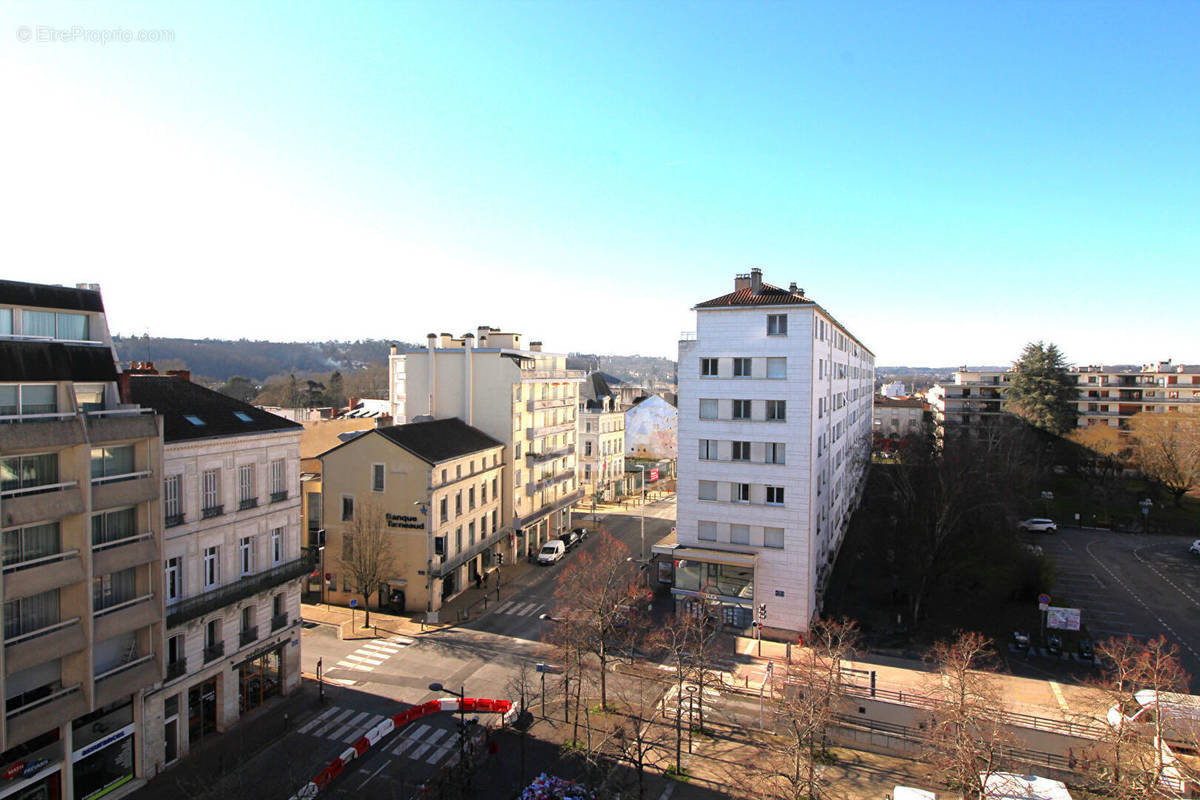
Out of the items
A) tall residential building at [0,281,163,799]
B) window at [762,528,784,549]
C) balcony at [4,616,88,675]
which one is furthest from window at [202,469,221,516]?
window at [762,528,784,549]

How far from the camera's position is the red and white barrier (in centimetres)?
2412

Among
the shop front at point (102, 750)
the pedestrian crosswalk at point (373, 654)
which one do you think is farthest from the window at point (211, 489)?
the pedestrian crosswalk at point (373, 654)

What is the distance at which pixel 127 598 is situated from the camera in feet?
76.8

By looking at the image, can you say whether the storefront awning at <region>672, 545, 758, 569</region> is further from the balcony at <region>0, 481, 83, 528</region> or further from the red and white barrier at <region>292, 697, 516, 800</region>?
the balcony at <region>0, 481, 83, 528</region>

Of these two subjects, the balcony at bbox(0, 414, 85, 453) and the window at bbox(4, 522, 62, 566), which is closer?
the balcony at bbox(0, 414, 85, 453)

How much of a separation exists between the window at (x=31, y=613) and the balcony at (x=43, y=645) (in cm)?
27

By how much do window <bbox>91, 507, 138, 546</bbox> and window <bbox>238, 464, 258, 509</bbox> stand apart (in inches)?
191

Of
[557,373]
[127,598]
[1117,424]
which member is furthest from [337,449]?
[1117,424]

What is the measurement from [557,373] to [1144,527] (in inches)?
2366

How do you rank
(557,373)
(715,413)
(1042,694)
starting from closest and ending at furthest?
1. (1042,694)
2. (715,413)
3. (557,373)

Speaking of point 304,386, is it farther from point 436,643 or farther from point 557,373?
point 436,643

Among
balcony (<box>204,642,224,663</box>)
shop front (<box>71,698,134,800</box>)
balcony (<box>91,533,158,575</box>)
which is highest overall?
balcony (<box>91,533,158,575</box>)

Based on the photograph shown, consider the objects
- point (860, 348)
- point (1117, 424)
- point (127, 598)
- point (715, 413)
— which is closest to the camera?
point (127, 598)

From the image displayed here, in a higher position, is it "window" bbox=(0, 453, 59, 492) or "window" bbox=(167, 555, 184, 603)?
"window" bbox=(0, 453, 59, 492)
